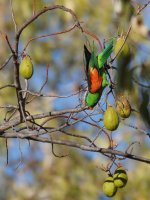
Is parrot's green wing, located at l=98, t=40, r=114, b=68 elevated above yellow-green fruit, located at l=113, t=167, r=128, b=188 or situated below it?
above

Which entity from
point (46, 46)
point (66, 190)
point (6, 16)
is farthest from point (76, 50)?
point (66, 190)

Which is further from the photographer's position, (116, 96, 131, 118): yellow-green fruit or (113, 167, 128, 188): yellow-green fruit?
(113, 167, 128, 188): yellow-green fruit

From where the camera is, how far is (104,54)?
61.6 inches

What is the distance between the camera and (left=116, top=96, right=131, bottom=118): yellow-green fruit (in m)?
1.58

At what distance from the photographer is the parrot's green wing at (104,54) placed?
1.56 m

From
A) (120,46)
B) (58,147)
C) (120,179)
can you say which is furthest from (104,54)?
(58,147)

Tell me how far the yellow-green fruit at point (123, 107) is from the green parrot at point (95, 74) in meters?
0.05

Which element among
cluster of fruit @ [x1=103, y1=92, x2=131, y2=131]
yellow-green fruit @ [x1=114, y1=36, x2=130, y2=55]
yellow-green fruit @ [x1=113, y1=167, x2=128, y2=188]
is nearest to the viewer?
yellow-green fruit @ [x1=114, y1=36, x2=130, y2=55]

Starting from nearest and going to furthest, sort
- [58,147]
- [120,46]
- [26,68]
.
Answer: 1. [120,46]
2. [26,68]
3. [58,147]

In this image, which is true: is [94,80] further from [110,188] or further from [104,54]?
[110,188]

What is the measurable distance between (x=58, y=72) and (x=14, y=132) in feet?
12.4

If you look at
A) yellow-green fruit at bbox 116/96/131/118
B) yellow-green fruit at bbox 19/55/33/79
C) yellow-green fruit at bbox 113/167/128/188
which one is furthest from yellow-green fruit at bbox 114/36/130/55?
yellow-green fruit at bbox 113/167/128/188

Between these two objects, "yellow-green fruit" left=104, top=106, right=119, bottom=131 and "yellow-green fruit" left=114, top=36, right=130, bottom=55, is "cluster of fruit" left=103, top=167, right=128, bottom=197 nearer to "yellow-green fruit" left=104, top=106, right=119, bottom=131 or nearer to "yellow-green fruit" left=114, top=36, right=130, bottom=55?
"yellow-green fruit" left=104, top=106, right=119, bottom=131

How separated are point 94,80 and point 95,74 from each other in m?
0.01
